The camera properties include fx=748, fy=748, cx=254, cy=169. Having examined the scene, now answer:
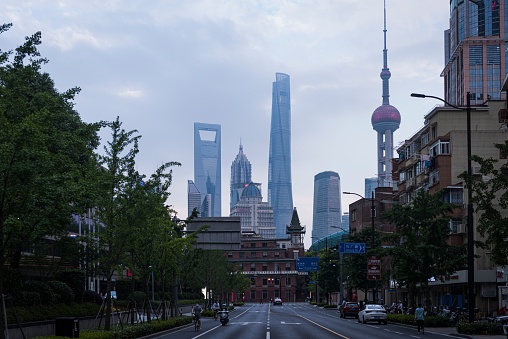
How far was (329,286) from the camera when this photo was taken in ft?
416

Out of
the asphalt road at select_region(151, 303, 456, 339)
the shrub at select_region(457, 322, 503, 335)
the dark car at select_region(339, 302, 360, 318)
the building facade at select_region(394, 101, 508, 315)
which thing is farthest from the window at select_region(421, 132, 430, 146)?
the shrub at select_region(457, 322, 503, 335)

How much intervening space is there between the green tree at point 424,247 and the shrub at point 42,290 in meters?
24.9

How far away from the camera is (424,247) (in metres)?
52.5

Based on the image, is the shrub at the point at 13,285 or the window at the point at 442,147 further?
the window at the point at 442,147

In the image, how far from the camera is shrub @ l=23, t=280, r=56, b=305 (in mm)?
40688

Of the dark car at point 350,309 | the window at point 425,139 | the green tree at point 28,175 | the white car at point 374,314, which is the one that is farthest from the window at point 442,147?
the green tree at point 28,175

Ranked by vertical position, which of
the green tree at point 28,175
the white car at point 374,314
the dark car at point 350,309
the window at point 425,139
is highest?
the window at point 425,139

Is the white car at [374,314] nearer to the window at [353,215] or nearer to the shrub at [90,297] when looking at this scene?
the shrub at [90,297]

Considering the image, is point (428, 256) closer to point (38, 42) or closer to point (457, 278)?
point (457, 278)

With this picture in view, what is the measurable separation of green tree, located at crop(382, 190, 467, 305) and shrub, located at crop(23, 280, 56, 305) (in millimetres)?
24886

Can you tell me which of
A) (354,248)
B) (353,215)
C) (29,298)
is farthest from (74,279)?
(353,215)

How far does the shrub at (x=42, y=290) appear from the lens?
40.7 metres

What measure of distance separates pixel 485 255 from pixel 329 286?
56.3 meters

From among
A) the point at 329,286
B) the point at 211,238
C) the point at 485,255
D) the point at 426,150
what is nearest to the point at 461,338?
the point at 211,238
